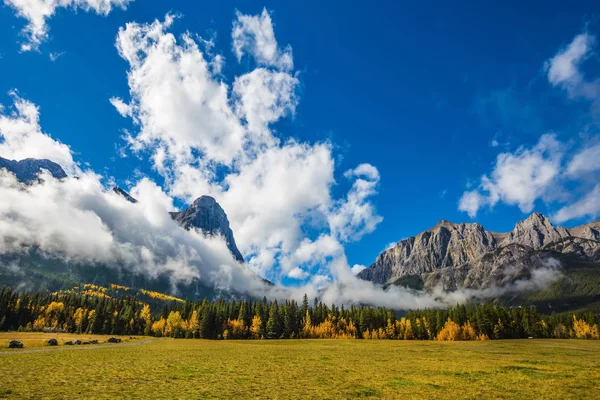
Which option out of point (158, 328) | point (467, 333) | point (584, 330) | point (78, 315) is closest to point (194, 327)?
point (158, 328)

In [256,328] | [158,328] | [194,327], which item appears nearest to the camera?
[194,327]

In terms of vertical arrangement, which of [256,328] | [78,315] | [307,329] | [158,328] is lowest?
[158,328]

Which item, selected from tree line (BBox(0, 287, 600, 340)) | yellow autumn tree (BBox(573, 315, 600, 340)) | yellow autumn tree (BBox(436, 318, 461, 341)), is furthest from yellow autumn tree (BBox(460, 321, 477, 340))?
yellow autumn tree (BBox(573, 315, 600, 340))

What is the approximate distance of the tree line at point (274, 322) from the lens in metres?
151

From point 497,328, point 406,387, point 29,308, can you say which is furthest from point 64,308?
point 497,328

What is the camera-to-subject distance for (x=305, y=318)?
17862cm

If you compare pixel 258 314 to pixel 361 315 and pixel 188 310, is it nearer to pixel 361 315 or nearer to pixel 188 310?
pixel 188 310

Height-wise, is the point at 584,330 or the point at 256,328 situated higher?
the point at 584,330

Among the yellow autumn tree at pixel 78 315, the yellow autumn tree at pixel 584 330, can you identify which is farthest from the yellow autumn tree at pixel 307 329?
the yellow autumn tree at pixel 584 330

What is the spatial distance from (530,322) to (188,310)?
585 ft

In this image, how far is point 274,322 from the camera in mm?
153750

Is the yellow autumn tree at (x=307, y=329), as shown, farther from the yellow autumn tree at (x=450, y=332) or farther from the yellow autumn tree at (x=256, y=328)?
the yellow autumn tree at (x=450, y=332)

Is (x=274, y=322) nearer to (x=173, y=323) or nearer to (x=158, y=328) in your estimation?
(x=173, y=323)

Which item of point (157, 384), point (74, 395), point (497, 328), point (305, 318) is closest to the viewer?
point (74, 395)
